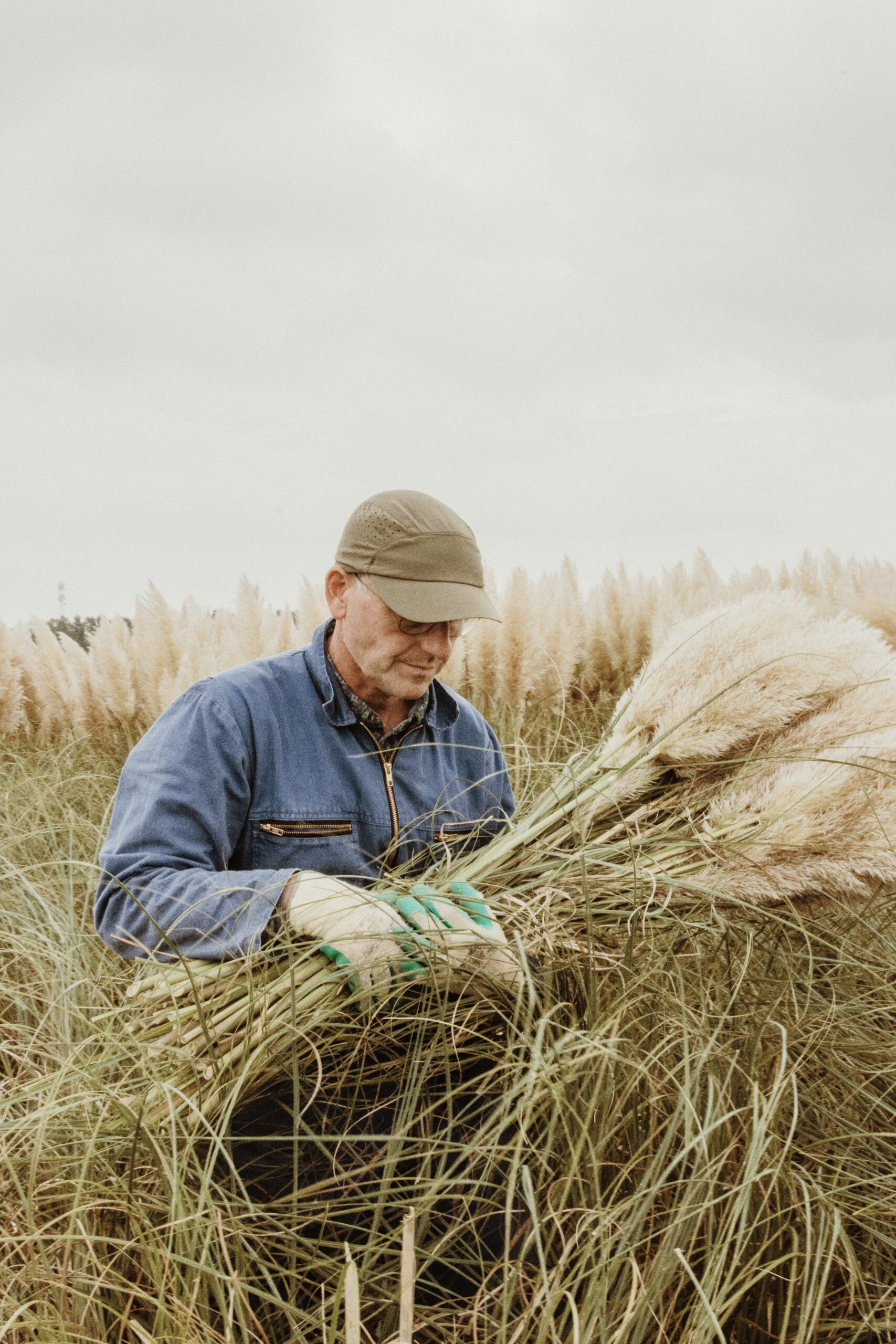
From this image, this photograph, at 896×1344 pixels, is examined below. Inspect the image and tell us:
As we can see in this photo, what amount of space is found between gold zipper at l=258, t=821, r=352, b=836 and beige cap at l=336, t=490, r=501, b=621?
464 mm

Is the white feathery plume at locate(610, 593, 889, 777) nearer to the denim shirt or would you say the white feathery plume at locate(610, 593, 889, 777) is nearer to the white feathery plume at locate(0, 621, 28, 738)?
the denim shirt

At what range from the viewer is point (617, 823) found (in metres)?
2.05

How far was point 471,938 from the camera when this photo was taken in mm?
1642

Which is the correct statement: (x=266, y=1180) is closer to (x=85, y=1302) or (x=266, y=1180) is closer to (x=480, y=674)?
(x=85, y=1302)

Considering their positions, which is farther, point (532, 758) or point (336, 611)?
point (532, 758)

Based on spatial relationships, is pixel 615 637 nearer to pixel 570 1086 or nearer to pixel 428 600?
pixel 428 600

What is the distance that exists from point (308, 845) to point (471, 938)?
614mm

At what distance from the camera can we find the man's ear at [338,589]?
223 centimetres

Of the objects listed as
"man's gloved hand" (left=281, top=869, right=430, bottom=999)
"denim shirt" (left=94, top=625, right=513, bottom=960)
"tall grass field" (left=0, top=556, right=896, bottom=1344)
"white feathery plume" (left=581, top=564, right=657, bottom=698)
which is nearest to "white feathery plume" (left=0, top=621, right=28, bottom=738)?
"white feathery plume" (left=581, top=564, right=657, bottom=698)

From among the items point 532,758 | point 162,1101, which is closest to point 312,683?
point 162,1101

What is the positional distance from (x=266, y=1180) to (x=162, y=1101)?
0.20 metres

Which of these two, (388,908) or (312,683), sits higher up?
(312,683)

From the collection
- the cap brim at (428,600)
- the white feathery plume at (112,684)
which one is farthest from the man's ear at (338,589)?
the white feathery plume at (112,684)

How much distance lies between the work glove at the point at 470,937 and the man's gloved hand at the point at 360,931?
27mm
